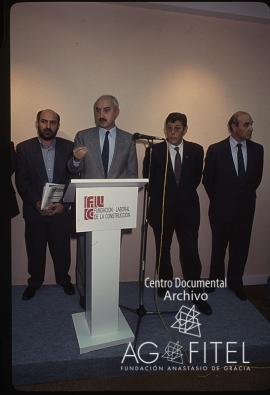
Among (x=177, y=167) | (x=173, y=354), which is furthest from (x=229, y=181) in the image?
(x=173, y=354)

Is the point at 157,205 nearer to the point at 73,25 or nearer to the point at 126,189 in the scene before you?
the point at 126,189

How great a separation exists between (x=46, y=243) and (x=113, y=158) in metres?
1.04

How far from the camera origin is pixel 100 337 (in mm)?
2180

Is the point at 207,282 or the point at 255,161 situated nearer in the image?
the point at 255,161

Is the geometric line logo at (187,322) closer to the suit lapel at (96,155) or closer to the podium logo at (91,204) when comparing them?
the podium logo at (91,204)

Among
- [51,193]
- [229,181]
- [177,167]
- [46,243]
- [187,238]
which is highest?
[177,167]

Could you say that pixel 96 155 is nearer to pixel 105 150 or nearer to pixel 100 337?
pixel 105 150

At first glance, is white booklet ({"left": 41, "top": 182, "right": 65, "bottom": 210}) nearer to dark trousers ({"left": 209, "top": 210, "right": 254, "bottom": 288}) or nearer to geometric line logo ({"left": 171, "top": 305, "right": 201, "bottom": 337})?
geometric line logo ({"left": 171, "top": 305, "right": 201, "bottom": 337})

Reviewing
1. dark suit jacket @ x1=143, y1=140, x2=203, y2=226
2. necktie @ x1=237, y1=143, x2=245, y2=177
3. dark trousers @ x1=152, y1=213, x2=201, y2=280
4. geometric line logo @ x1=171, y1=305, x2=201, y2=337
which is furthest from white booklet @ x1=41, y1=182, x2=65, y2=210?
necktie @ x1=237, y1=143, x2=245, y2=177

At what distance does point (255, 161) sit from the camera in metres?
2.95

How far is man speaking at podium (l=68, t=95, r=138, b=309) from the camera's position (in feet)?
8.40

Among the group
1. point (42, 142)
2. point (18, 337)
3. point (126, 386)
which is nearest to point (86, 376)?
point (126, 386)

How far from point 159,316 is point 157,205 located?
3.18 feet

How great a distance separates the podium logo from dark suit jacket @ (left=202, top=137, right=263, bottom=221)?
1.43 metres
